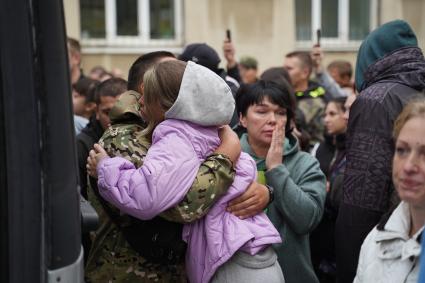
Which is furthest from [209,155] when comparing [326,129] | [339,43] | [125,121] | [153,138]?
[339,43]

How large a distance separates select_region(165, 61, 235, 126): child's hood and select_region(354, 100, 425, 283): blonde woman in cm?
64

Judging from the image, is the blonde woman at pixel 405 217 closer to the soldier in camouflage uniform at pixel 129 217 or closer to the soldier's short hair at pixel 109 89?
the soldier in camouflage uniform at pixel 129 217

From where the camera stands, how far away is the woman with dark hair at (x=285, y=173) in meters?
3.25

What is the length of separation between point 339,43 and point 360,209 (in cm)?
1222

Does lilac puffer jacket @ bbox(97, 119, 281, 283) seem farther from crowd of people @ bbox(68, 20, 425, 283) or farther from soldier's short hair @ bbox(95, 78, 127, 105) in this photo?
soldier's short hair @ bbox(95, 78, 127, 105)

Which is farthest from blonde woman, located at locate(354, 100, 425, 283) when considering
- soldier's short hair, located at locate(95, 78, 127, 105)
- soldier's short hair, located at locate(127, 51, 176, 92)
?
soldier's short hair, located at locate(95, 78, 127, 105)

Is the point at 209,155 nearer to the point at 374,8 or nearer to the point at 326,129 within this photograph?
the point at 326,129

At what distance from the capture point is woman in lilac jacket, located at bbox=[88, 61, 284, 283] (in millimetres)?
2402

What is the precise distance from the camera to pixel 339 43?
14.8 meters

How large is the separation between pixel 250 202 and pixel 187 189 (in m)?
0.33

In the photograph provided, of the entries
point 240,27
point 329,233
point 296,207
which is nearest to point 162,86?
point 296,207

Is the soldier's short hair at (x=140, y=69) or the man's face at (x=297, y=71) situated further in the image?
the man's face at (x=297, y=71)

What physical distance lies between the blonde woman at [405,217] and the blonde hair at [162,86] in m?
A: 0.80

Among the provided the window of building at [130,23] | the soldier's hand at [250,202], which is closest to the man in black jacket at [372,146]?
the soldier's hand at [250,202]
